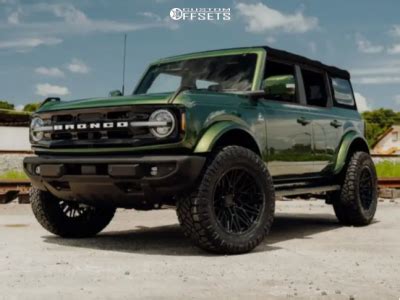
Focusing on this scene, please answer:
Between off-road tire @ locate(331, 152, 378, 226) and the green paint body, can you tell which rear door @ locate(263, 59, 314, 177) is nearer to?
the green paint body

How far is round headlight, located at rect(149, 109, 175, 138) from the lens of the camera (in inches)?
212

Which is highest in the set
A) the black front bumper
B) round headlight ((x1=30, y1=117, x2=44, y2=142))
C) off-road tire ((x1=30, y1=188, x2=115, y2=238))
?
round headlight ((x1=30, y1=117, x2=44, y2=142))

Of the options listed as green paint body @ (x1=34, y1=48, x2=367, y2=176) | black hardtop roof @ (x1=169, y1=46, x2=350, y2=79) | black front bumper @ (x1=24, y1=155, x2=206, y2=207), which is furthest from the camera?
black hardtop roof @ (x1=169, y1=46, x2=350, y2=79)

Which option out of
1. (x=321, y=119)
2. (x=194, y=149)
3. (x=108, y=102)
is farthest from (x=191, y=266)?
(x=321, y=119)

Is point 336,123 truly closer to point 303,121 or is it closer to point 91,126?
point 303,121

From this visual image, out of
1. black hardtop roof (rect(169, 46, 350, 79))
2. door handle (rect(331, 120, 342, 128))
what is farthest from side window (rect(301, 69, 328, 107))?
door handle (rect(331, 120, 342, 128))

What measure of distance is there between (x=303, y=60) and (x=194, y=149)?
268cm

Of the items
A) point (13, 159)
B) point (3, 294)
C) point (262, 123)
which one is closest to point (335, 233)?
point (262, 123)

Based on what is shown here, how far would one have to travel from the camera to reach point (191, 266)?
5.02 metres

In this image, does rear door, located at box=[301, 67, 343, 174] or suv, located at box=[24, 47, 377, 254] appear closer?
suv, located at box=[24, 47, 377, 254]

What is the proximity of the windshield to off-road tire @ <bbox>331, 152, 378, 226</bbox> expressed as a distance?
84.1 inches

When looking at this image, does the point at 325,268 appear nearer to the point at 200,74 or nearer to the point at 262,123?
the point at 262,123

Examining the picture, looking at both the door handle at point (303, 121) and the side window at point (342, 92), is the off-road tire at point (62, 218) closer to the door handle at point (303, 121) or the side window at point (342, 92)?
the door handle at point (303, 121)

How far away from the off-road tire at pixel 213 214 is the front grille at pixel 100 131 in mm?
462
